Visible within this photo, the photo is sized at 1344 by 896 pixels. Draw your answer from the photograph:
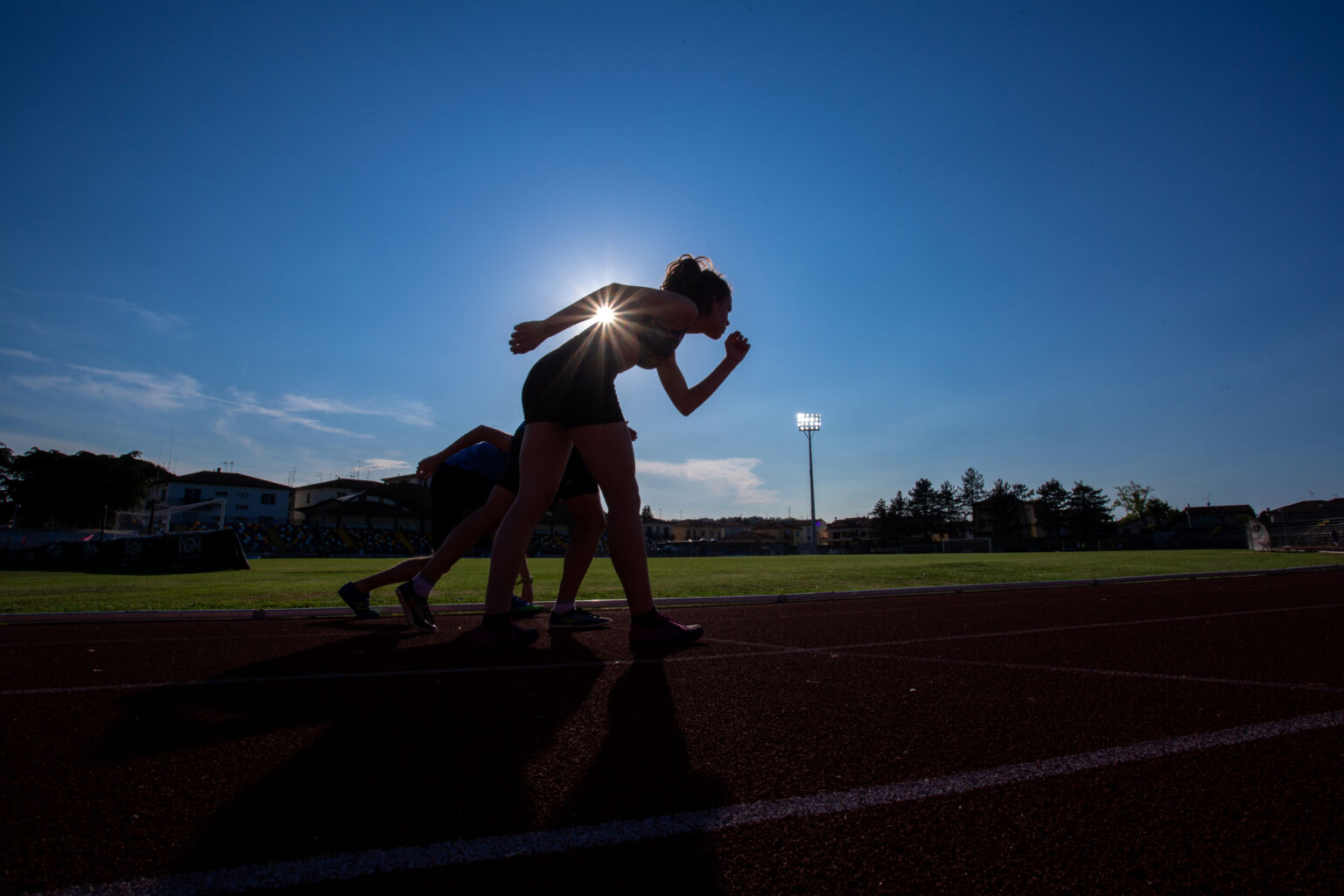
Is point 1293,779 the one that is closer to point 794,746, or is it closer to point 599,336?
point 794,746

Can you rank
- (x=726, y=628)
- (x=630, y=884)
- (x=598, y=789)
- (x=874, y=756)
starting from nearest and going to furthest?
(x=630, y=884) < (x=598, y=789) < (x=874, y=756) < (x=726, y=628)

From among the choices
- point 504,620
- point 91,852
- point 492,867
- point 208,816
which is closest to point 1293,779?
point 492,867

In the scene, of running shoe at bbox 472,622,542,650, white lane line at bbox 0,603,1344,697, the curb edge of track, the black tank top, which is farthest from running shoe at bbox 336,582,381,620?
the black tank top

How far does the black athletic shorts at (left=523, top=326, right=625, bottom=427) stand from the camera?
326 cm

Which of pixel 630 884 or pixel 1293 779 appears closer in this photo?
pixel 630 884

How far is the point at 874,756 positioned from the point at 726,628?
290 cm

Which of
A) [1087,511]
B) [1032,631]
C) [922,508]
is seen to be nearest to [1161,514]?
[1087,511]

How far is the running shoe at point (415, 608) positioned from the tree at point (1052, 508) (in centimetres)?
10225

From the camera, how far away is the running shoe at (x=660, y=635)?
3.31 metres

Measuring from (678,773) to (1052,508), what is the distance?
105869 millimetres

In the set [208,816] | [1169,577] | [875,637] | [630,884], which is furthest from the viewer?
[1169,577]

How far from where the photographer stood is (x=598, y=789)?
147 cm

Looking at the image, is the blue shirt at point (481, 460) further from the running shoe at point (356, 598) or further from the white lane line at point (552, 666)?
the white lane line at point (552, 666)

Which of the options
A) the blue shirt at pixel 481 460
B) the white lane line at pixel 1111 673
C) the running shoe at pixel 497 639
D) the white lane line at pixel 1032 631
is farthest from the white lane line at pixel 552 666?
the blue shirt at pixel 481 460
